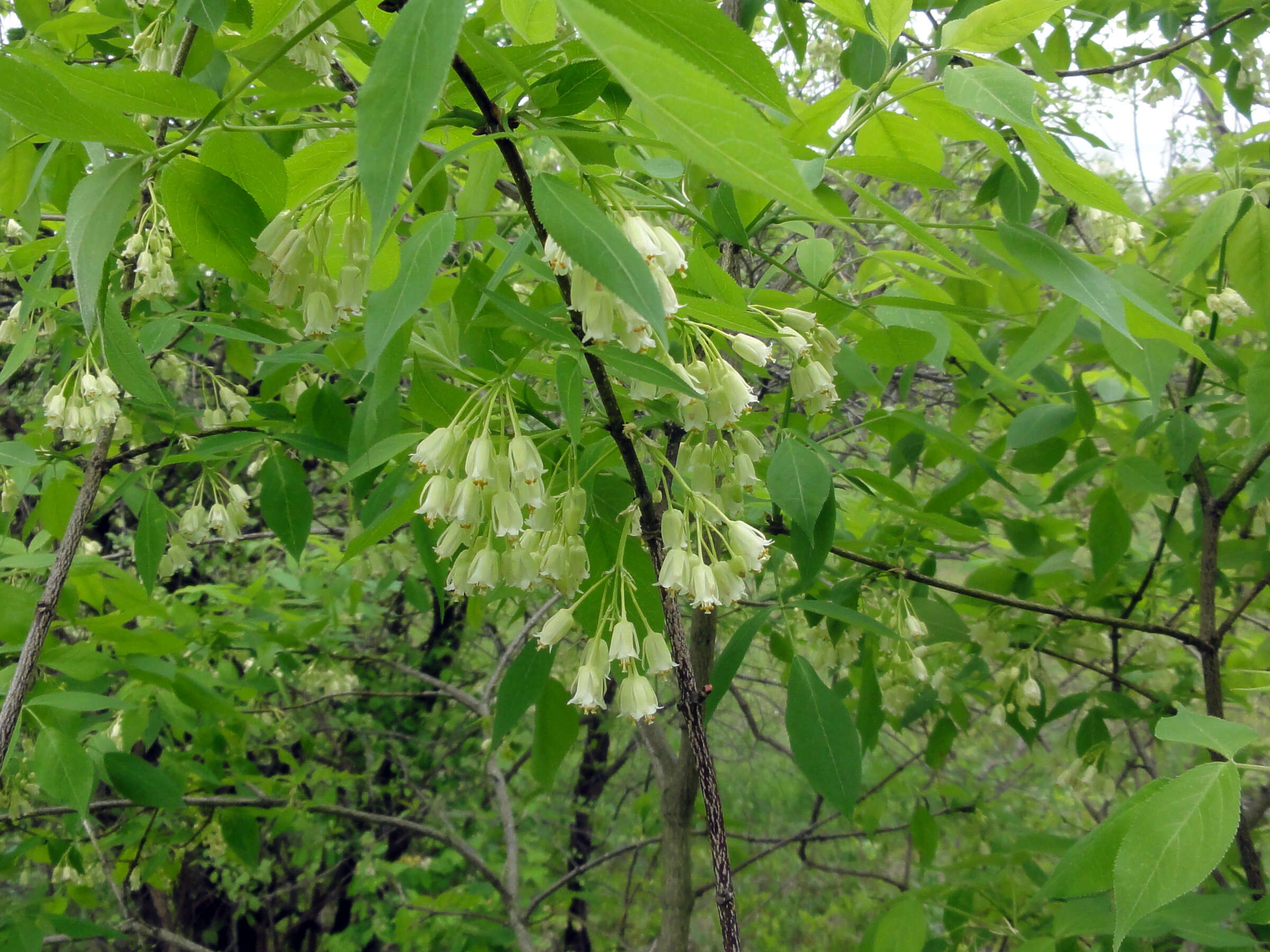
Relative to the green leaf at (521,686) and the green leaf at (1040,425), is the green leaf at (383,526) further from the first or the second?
the green leaf at (1040,425)

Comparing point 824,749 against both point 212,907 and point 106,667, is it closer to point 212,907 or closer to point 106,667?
point 106,667

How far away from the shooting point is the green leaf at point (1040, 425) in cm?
213

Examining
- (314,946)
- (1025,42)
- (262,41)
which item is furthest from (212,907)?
(1025,42)

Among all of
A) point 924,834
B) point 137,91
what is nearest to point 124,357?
point 137,91

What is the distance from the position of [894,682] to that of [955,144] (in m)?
3.47

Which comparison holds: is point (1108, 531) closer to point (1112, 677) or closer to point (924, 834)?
point (1112, 677)

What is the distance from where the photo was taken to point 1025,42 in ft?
7.23

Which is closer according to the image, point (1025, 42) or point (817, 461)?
point (817, 461)

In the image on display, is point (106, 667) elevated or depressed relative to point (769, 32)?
depressed

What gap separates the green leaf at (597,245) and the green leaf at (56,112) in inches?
18.3

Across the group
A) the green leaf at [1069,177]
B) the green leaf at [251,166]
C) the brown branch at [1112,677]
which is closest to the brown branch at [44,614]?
the green leaf at [251,166]

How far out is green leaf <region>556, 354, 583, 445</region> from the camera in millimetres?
959

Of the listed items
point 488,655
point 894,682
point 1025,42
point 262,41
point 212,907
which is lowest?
point 212,907

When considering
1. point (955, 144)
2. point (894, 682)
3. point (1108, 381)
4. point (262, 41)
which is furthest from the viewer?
point (955, 144)
